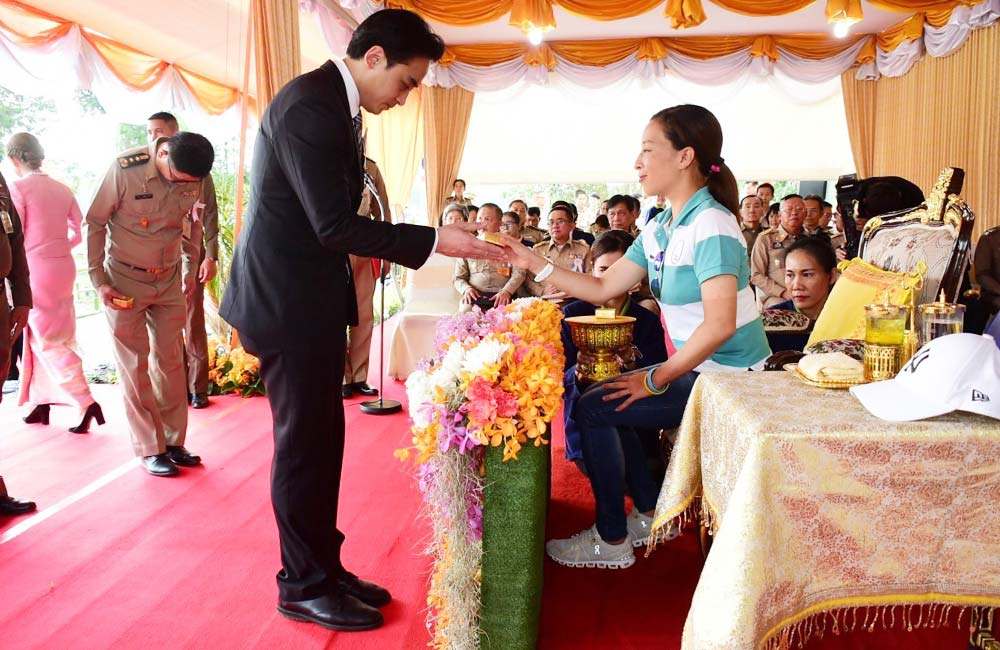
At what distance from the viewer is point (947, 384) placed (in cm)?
142

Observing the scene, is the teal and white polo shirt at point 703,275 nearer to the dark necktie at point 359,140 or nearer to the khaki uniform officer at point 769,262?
the dark necktie at point 359,140

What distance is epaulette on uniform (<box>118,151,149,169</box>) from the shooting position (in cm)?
337

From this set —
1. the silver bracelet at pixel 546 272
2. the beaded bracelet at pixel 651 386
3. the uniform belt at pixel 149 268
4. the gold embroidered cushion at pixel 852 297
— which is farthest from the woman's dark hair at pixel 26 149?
the gold embroidered cushion at pixel 852 297

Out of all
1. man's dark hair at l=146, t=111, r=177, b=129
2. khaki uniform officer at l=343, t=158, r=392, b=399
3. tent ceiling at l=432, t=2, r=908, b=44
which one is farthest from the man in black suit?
tent ceiling at l=432, t=2, r=908, b=44

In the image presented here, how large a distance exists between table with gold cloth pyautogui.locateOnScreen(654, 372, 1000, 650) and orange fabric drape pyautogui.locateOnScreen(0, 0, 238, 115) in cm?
521

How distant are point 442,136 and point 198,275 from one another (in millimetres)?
5758

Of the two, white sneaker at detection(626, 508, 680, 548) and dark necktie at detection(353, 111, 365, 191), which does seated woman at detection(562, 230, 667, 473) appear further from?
dark necktie at detection(353, 111, 365, 191)

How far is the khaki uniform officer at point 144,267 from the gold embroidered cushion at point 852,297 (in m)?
2.77

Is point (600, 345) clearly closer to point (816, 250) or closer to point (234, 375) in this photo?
point (816, 250)

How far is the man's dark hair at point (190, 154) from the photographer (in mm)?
3309

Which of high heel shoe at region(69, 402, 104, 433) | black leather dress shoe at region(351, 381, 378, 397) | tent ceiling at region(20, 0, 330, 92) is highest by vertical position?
tent ceiling at region(20, 0, 330, 92)

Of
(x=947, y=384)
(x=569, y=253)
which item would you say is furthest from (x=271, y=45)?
(x=947, y=384)

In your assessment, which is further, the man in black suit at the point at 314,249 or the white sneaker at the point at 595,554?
the white sneaker at the point at 595,554

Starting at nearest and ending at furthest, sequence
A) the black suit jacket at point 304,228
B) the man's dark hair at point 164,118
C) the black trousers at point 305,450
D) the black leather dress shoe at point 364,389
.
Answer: the black suit jacket at point 304,228 → the black trousers at point 305,450 → the man's dark hair at point 164,118 → the black leather dress shoe at point 364,389
